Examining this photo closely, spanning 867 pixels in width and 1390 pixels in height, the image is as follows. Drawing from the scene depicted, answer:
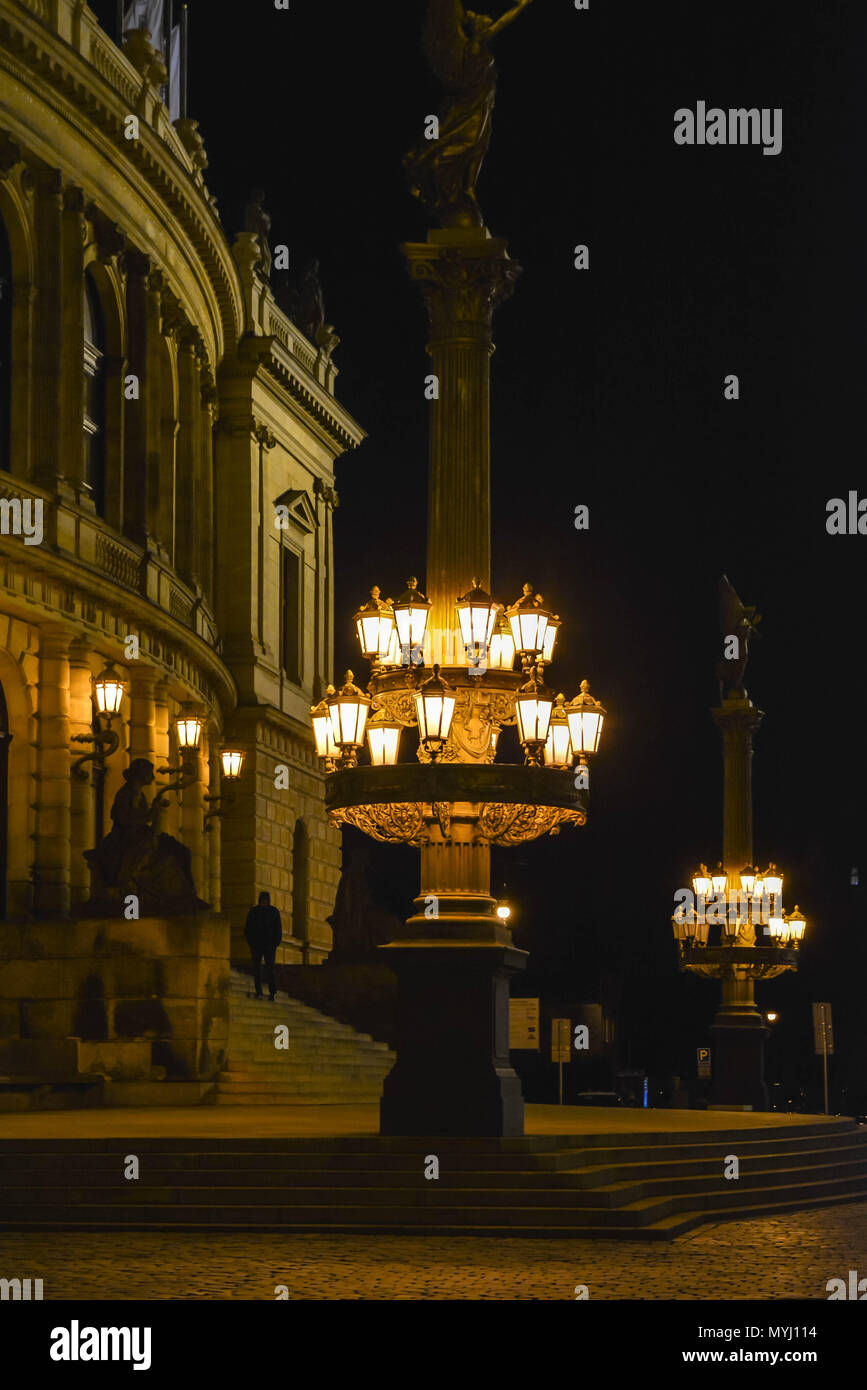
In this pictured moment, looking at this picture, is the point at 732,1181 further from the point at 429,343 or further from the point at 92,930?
the point at 92,930

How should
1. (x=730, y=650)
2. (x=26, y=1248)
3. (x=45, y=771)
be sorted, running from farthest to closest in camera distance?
(x=730, y=650)
(x=45, y=771)
(x=26, y=1248)

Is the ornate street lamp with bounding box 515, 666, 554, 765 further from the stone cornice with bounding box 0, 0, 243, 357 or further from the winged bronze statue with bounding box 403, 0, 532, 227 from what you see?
the stone cornice with bounding box 0, 0, 243, 357

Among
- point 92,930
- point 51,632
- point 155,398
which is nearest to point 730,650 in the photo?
point 155,398

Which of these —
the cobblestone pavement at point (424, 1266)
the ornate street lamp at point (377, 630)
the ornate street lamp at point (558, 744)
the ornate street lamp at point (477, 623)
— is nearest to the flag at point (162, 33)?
the ornate street lamp at point (377, 630)

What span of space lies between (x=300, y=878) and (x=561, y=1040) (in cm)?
1875

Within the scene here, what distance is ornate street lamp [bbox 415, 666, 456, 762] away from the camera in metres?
19.5

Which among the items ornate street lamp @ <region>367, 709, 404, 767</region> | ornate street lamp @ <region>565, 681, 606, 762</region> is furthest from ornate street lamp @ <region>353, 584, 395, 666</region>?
ornate street lamp @ <region>565, 681, 606, 762</region>

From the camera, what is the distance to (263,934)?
121ft

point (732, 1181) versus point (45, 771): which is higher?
point (45, 771)

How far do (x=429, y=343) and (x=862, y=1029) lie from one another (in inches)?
2286

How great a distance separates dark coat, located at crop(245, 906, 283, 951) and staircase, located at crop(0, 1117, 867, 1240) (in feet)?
57.2

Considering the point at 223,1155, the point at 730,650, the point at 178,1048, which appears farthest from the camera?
the point at 730,650

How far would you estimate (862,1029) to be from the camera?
75.5 m

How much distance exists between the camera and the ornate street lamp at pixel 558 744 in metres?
20.6
